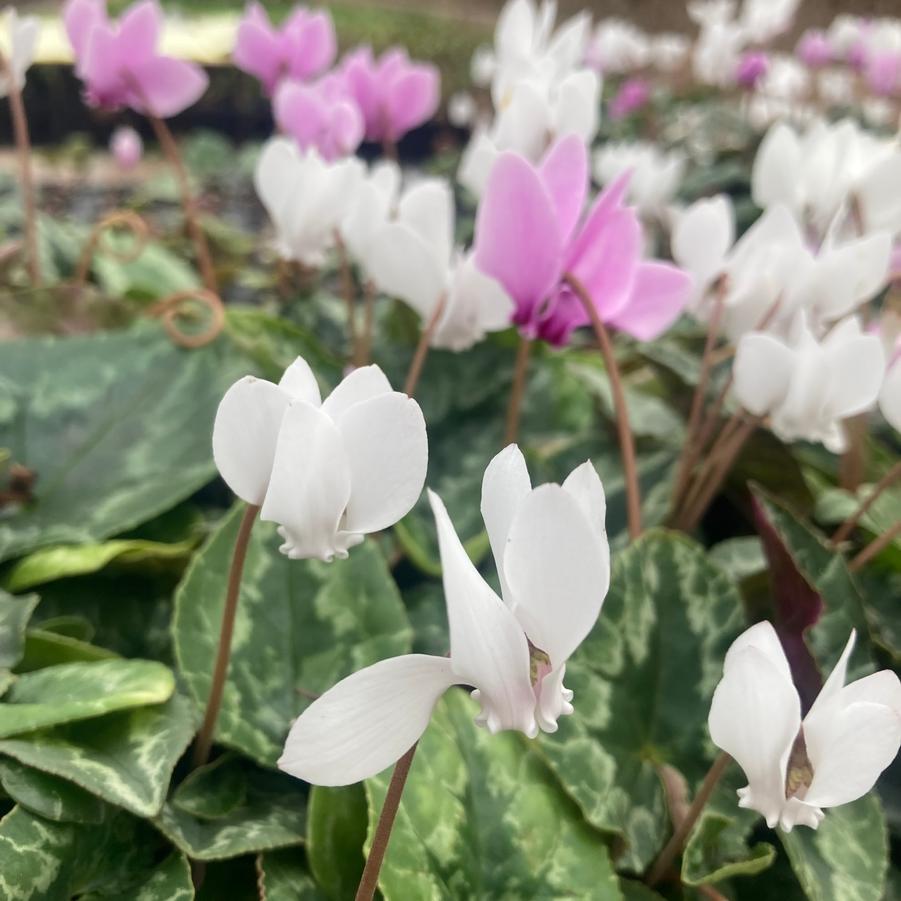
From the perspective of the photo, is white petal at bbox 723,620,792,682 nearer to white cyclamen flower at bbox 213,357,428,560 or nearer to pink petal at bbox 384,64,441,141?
white cyclamen flower at bbox 213,357,428,560

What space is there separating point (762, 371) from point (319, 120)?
1.96 feet

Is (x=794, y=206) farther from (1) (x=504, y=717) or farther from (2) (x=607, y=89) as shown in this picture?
(2) (x=607, y=89)

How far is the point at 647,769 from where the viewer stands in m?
0.64

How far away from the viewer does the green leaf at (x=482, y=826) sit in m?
0.51

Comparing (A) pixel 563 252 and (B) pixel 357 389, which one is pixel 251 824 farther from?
(A) pixel 563 252

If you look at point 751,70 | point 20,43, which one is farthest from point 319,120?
point 751,70

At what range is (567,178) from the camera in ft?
2.19

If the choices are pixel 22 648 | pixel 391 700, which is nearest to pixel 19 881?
pixel 22 648

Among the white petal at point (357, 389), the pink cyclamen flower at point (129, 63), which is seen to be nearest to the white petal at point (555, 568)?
the white petal at point (357, 389)

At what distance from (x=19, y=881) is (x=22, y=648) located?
0.15m

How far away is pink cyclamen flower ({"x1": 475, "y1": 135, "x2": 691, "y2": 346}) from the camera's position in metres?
0.64

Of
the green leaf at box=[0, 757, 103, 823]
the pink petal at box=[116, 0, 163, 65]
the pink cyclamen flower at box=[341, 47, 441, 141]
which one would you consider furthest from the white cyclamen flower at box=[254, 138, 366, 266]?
the green leaf at box=[0, 757, 103, 823]

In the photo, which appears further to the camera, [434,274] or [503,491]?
[434,274]

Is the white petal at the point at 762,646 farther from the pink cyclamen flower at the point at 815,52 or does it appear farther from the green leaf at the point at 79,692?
the pink cyclamen flower at the point at 815,52
